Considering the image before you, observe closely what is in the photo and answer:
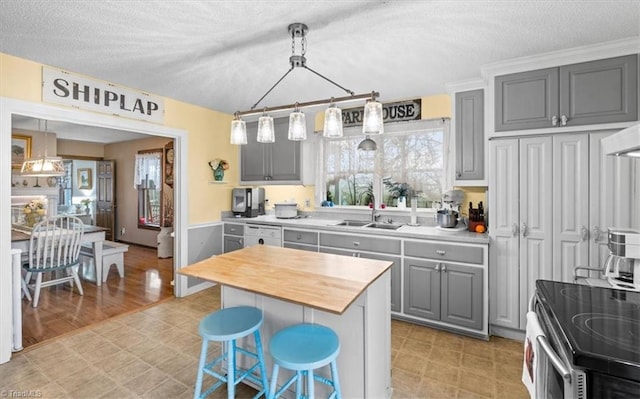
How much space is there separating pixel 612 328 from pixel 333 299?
40.8 inches

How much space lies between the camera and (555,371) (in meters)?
1.08

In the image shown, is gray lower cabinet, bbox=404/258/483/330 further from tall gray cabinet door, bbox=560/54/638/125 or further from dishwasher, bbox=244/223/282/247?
dishwasher, bbox=244/223/282/247

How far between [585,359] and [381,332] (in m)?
1.04

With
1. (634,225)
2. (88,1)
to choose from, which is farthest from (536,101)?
(88,1)

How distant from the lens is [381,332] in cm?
179

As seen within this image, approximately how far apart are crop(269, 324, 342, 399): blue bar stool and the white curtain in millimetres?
5572

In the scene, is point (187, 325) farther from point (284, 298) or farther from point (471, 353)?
point (471, 353)

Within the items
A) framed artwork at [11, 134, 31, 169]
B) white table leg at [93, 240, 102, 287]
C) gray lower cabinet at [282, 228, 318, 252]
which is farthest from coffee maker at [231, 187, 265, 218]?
framed artwork at [11, 134, 31, 169]

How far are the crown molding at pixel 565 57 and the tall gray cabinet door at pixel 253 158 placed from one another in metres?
2.82

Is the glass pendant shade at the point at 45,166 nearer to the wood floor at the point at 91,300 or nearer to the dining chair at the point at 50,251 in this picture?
the dining chair at the point at 50,251

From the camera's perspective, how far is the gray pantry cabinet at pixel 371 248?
2961 mm

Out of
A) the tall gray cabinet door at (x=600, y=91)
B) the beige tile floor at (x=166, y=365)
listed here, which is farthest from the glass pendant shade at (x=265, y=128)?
the tall gray cabinet door at (x=600, y=91)

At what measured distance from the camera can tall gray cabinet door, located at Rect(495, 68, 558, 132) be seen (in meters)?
2.39

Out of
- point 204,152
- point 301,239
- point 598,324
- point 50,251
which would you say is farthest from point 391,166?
point 50,251
